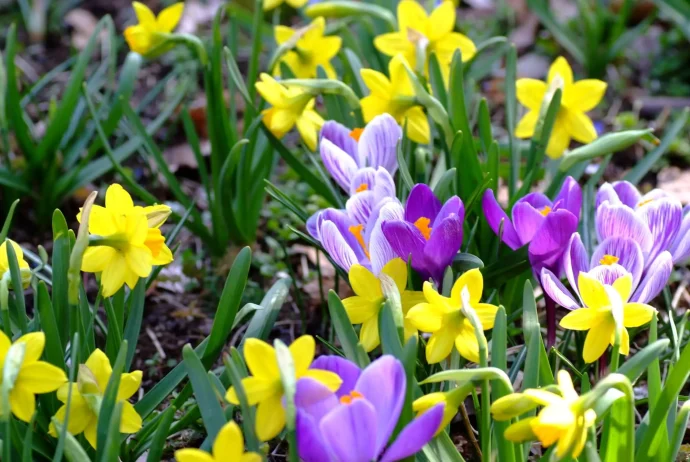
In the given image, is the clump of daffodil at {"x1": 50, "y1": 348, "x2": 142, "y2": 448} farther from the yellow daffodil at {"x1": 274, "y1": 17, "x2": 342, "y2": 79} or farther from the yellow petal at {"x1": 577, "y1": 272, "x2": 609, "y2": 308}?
the yellow daffodil at {"x1": 274, "y1": 17, "x2": 342, "y2": 79}

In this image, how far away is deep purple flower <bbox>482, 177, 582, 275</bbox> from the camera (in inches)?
51.9

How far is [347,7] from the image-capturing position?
7.13 feet

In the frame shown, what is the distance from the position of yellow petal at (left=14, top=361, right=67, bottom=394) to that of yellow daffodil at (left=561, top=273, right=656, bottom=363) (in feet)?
2.30

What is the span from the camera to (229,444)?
96cm

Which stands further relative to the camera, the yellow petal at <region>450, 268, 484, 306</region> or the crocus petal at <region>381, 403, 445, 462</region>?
the yellow petal at <region>450, 268, 484, 306</region>

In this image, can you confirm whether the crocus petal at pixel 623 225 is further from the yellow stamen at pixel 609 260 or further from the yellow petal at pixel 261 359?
the yellow petal at pixel 261 359

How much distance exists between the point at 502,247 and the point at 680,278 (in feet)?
2.41

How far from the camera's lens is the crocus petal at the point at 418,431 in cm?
99

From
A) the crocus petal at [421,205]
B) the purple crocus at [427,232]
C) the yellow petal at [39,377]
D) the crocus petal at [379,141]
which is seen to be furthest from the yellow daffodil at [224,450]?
the crocus petal at [379,141]

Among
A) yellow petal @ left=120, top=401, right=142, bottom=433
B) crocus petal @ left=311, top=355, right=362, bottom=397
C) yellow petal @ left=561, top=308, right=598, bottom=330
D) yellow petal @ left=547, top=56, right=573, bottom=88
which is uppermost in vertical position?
yellow petal @ left=547, top=56, right=573, bottom=88

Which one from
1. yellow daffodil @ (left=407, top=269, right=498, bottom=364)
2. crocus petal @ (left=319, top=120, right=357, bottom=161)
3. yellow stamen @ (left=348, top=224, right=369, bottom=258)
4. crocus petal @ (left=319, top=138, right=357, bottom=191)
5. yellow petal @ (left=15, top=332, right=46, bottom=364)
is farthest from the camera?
crocus petal @ (left=319, top=120, right=357, bottom=161)

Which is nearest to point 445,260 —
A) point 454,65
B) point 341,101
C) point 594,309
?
point 594,309

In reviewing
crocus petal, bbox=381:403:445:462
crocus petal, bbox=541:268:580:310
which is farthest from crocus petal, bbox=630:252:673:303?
crocus petal, bbox=381:403:445:462

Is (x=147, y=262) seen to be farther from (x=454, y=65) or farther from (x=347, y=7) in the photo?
(x=347, y=7)
